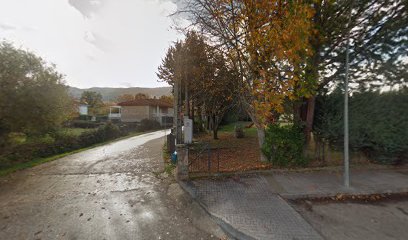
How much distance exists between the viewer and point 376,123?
7.29 meters

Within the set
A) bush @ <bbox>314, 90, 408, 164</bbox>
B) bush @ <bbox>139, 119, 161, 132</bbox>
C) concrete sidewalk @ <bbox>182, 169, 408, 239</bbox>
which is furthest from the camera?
bush @ <bbox>139, 119, 161, 132</bbox>

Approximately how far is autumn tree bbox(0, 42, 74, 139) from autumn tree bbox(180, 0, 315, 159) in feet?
21.7

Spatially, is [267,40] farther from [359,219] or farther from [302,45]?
[359,219]

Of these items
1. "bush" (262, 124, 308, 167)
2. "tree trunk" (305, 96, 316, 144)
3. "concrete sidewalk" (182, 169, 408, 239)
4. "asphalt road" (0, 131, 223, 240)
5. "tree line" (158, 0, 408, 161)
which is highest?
"tree line" (158, 0, 408, 161)

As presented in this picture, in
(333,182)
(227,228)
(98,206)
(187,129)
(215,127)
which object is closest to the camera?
(227,228)

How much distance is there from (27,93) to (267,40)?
915 centimetres

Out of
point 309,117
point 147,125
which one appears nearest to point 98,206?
point 309,117

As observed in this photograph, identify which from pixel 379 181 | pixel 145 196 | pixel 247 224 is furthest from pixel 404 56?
pixel 145 196

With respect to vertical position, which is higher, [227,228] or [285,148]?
[285,148]

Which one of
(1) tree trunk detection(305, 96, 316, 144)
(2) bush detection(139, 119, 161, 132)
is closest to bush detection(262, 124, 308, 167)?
(1) tree trunk detection(305, 96, 316, 144)

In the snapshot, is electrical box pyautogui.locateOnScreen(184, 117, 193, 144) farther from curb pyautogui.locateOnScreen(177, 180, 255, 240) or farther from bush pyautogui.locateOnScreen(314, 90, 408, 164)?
bush pyautogui.locateOnScreen(314, 90, 408, 164)

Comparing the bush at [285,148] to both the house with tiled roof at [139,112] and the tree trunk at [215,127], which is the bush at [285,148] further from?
the house with tiled roof at [139,112]

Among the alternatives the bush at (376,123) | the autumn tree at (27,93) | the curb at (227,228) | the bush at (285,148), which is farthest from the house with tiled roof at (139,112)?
the curb at (227,228)

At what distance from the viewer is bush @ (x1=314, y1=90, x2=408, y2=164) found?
7.25 metres
